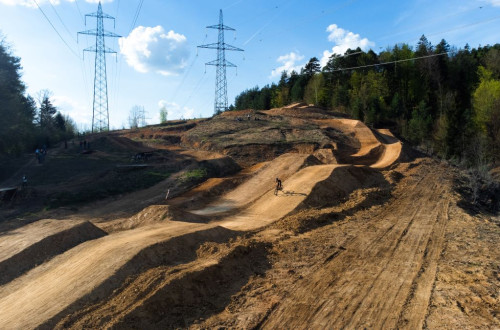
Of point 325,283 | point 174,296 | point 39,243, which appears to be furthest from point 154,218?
point 325,283

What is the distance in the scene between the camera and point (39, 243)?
13094 mm

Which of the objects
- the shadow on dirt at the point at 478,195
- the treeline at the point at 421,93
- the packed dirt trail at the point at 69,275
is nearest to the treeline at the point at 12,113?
the packed dirt trail at the point at 69,275

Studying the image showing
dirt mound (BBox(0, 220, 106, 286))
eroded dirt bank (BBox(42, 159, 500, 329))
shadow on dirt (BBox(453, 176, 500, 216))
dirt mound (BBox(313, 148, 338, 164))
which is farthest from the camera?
dirt mound (BBox(313, 148, 338, 164))

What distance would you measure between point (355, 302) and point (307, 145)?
103 ft

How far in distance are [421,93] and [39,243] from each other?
81870mm

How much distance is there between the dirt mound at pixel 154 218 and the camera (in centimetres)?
1700

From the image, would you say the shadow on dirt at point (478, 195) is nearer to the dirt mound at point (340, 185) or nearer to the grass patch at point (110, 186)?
the dirt mound at point (340, 185)

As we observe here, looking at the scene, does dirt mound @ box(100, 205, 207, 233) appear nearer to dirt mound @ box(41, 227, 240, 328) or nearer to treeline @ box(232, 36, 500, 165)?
dirt mound @ box(41, 227, 240, 328)

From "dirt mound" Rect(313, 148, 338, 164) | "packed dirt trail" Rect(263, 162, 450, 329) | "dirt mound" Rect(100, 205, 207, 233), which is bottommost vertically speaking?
"packed dirt trail" Rect(263, 162, 450, 329)

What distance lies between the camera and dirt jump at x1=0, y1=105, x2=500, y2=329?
Answer: 7.92 meters

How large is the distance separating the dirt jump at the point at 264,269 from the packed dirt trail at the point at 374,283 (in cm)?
4

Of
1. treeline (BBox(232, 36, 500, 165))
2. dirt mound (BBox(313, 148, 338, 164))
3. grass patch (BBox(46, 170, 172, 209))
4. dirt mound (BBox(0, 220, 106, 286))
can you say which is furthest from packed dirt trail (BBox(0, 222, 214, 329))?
treeline (BBox(232, 36, 500, 165))

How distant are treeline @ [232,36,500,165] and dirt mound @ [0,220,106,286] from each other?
164 ft

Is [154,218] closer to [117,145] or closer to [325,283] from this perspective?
[325,283]
